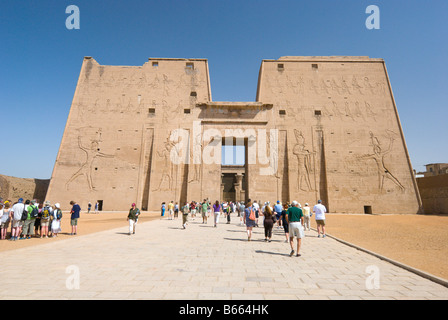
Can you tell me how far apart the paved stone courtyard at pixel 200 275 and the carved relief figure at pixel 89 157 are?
17.6 meters

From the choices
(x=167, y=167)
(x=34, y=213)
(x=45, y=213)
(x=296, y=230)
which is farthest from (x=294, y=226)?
(x=167, y=167)

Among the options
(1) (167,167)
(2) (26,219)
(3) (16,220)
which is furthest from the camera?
(1) (167,167)

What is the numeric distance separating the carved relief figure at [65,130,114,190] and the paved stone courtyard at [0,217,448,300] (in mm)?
17636

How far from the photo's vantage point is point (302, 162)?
2236 cm

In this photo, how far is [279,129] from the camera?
2309cm

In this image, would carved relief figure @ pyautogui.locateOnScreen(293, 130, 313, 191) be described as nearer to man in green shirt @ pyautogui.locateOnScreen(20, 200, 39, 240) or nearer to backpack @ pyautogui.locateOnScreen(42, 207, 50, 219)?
backpack @ pyautogui.locateOnScreen(42, 207, 50, 219)

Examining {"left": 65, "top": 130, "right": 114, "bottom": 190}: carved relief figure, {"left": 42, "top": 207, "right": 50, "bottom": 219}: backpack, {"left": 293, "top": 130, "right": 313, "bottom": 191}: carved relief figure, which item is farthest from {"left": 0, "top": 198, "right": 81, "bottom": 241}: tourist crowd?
{"left": 293, "top": 130, "right": 313, "bottom": 191}: carved relief figure

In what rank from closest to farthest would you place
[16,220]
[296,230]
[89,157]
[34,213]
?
[296,230] → [16,220] → [34,213] → [89,157]

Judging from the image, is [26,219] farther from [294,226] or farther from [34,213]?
[294,226]

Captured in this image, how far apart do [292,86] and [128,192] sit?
2009cm

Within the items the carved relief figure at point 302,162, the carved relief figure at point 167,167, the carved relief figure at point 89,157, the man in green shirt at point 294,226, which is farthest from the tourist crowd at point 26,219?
the carved relief figure at point 302,162

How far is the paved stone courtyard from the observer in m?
3.20

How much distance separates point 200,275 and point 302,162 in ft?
66.1
